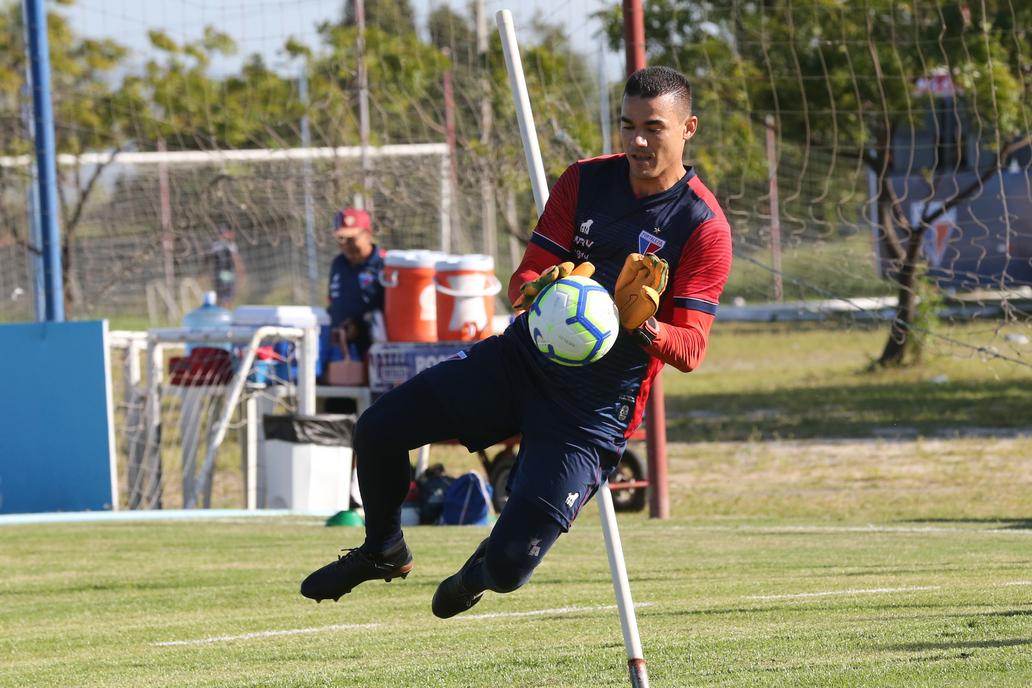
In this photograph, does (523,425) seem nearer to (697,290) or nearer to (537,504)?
(537,504)

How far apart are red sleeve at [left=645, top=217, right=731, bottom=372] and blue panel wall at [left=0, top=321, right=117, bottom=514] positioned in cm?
897

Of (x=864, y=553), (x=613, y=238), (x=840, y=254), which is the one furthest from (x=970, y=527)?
(x=613, y=238)

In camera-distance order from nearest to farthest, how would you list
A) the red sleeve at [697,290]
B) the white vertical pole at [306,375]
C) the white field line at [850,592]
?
the red sleeve at [697,290] → the white field line at [850,592] → the white vertical pole at [306,375]

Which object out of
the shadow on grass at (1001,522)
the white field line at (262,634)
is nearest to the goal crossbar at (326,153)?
the shadow on grass at (1001,522)

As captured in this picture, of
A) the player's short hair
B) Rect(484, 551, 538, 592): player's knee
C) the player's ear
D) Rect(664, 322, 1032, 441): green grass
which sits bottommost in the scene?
Rect(664, 322, 1032, 441): green grass

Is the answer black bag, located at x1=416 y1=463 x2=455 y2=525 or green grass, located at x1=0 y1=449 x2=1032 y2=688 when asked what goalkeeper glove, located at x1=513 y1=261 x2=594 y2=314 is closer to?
green grass, located at x1=0 y1=449 x2=1032 y2=688

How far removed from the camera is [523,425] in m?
5.36

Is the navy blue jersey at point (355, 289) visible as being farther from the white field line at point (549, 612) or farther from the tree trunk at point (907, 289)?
the white field line at point (549, 612)

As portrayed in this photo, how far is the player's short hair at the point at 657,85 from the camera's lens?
5.32 metres

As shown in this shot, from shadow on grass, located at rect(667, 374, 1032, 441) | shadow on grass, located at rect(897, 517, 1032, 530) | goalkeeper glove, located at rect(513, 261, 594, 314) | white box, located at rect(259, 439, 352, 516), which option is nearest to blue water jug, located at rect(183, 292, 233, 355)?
white box, located at rect(259, 439, 352, 516)

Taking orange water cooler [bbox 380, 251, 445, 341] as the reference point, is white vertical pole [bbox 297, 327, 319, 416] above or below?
below

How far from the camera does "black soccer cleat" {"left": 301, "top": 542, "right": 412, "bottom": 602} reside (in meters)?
5.62

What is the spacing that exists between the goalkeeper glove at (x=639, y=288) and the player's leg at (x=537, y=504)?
586 millimetres

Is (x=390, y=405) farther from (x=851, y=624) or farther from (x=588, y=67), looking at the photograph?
(x=588, y=67)
